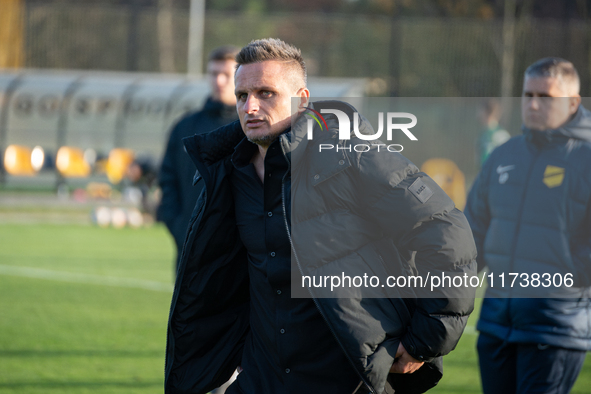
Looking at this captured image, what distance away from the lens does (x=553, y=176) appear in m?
3.54

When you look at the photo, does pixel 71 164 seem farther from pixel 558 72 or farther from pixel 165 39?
pixel 558 72

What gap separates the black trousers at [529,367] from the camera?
3.44m

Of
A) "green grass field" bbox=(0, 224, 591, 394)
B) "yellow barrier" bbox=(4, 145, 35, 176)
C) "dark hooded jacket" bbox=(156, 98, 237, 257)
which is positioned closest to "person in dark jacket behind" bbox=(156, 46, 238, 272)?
"dark hooded jacket" bbox=(156, 98, 237, 257)

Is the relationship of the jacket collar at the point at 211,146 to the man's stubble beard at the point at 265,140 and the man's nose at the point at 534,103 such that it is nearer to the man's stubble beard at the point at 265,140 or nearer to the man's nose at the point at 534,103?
the man's stubble beard at the point at 265,140

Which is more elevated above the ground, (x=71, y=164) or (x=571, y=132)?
(x=571, y=132)

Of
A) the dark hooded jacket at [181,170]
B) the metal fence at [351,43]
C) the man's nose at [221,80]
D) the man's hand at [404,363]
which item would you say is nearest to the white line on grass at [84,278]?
the dark hooded jacket at [181,170]

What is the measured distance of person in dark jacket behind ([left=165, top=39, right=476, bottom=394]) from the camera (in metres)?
2.39

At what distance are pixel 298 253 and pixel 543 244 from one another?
161cm

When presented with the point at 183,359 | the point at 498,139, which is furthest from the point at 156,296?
the point at 183,359

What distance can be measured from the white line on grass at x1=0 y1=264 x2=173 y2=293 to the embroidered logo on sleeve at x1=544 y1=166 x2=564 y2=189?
6.56m

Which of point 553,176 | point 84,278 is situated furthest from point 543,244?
point 84,278

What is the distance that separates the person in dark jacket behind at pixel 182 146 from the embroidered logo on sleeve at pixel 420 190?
283 centimetres

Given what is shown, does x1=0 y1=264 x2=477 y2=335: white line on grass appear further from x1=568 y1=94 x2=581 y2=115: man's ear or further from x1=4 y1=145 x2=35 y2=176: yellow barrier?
x1=4 y1=145 x2=35 y2=176: yellow barrier

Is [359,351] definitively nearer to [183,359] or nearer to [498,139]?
[183,359]
